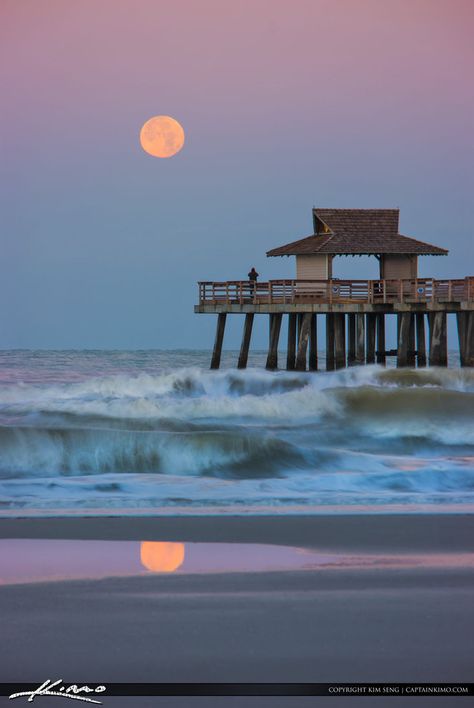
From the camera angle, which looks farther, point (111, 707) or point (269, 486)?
point (269, 486)

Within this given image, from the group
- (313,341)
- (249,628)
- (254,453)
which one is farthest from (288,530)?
(313,341)

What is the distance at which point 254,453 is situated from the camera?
15.4 m

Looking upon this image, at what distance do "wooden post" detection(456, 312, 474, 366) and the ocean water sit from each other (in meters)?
0.75

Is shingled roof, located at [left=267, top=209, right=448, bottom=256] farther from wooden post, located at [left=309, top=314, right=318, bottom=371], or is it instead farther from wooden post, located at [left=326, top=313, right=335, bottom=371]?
wooden post, located at [left=309, top=314, right=318, bottom=371]

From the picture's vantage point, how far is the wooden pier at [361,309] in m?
31.3

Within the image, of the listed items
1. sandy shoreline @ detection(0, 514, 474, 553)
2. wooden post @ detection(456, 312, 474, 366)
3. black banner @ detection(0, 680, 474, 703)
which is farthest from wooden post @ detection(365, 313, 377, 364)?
black banner @ detection(0, 680, 474, 703)

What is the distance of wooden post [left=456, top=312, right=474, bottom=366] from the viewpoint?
31891 millimetres

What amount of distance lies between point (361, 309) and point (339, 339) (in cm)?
290

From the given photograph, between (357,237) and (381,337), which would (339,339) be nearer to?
(381,337)

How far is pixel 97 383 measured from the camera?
117ft

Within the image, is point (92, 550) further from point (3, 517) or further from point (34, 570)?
point (3, 517)

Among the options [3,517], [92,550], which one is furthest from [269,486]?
[92,550]

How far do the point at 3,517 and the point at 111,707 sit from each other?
516 centimetres
